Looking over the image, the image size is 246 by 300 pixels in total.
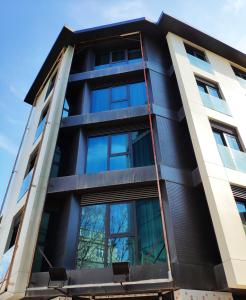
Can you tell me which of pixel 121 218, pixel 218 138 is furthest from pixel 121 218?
pixel 218 138

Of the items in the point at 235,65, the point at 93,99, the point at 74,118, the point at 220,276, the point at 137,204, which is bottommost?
the point at 220,276

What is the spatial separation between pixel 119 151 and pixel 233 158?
4.18 m

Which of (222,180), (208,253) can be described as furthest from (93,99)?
(208,253)

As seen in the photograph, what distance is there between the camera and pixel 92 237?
9062 mm

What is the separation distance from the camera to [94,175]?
1001 centimetres

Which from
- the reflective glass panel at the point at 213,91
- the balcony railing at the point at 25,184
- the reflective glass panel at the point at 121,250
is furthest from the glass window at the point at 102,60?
the reflective glass panel at the point at 121,250

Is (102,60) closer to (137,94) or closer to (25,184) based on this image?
(137,94)

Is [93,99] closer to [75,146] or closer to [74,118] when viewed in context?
[74,118]

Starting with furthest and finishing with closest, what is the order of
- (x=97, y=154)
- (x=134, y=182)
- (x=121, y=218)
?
(x=97, y=154)
(x=134, y=182)
(x=121, y=218)

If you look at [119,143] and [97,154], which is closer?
[97,154]

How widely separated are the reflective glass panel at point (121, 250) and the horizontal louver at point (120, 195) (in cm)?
140

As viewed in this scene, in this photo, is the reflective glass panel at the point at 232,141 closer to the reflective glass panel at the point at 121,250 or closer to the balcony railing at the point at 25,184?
the reflective glass panel at the point at 121,250

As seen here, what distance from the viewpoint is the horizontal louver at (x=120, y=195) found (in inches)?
378

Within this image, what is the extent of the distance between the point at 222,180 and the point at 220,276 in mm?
2859
